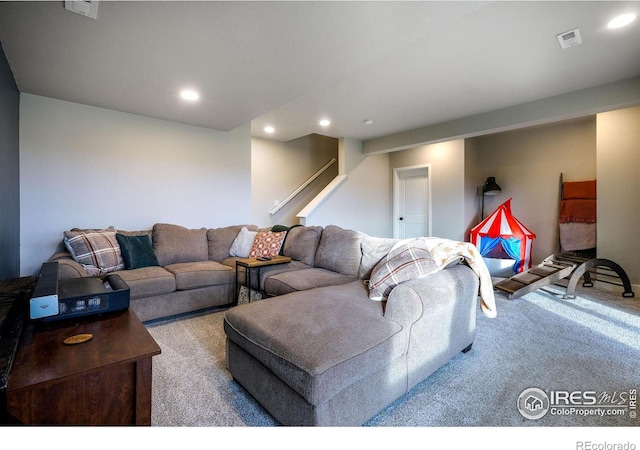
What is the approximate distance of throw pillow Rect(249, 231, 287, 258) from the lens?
11.4 feet

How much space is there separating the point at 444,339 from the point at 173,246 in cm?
290

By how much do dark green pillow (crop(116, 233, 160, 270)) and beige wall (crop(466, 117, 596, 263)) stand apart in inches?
204

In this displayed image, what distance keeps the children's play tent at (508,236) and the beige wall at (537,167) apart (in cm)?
52

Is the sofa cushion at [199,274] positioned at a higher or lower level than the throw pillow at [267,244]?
lower

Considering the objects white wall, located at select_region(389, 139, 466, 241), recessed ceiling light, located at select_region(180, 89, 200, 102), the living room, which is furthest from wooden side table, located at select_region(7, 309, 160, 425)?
white wall, located at select_region(389, 139, 466, 241)

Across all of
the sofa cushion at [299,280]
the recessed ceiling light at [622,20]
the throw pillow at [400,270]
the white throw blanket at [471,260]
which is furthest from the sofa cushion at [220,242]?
the recessed ceiling light at [622,20]

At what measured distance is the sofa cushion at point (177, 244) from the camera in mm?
3318

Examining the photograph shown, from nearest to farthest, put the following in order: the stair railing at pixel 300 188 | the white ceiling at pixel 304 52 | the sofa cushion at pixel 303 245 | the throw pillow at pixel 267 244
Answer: the white ceiling at pixel 304 52 < the sofa cushion at pixel 303 245 < the throw pillow at pixel 267 244 < the stair railing at pixel 300 188

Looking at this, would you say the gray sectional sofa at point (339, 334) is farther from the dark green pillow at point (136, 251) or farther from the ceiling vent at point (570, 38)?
the ceiling vent at point (570, 38)

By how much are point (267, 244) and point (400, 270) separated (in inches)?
76.9

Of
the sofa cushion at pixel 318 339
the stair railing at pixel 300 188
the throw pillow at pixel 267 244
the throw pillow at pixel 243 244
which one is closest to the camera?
the sofa cushion at pixel 318 339

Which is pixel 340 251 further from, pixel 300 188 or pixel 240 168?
pixel 300 188

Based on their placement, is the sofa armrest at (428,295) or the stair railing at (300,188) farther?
the stair railing at (300,188)

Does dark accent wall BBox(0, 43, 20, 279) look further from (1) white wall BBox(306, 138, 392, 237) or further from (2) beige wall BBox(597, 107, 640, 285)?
(2) beige wall BBox(597, 107, 640, 285)
